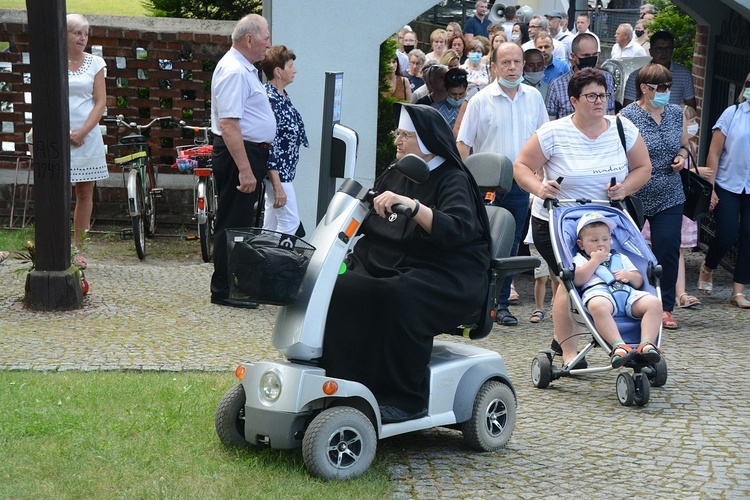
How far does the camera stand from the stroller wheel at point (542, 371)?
23.1 ft

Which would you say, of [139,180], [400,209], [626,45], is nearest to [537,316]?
[139,180]

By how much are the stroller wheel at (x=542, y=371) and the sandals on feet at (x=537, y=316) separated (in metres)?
1.97

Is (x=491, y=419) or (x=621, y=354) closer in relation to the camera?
(x=491, y=419)

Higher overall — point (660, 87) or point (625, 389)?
point (660, 87)

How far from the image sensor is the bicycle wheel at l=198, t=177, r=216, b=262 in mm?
10546

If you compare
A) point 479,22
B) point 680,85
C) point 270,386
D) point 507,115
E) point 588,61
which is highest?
point 479,22

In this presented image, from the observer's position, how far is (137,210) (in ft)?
34.6

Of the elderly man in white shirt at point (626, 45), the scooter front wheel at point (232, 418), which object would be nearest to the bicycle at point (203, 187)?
the scooter front wheel at point (232, 418)

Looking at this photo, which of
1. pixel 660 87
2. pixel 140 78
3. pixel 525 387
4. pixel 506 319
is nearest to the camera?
pixel 525 387

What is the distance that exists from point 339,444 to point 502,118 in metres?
4.30

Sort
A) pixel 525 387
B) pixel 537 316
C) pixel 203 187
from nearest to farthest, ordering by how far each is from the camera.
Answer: pixel 525 387 → pixel 537 316 → pixel 203 187

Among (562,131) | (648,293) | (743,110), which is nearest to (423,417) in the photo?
(648,293)

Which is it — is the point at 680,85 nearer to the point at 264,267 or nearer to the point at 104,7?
the point at 264,267

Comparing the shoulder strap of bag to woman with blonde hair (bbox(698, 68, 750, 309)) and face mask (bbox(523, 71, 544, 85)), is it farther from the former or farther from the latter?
face mask (bbox(523, 71, 544, 85))
